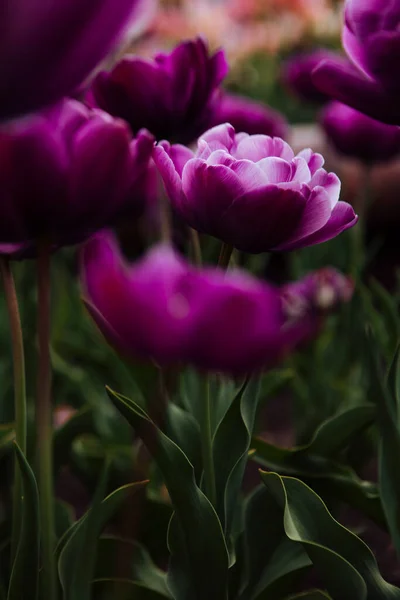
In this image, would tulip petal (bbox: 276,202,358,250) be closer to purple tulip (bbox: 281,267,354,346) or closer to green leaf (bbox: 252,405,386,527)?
green leaf (bbox: 252,405,386,527)

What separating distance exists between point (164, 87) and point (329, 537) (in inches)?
13.8

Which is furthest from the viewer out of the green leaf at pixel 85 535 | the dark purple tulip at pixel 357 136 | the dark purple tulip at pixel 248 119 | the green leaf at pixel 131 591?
the dark purple tulip at pixel 357 136

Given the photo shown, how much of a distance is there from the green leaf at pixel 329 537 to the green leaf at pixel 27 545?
166mm

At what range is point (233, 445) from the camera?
0.57 m

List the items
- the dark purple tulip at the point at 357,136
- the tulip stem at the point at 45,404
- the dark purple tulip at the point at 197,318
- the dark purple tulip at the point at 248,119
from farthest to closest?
the dark purple tulip at the point at 357,136 < the dark purple tulip at the point at 248,119 < the tulip stem at the point at 45,404 < the dark purple tulip at the point at 197,318

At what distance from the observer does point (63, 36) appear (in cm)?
29

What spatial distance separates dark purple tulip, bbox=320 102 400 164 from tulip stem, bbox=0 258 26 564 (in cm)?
79

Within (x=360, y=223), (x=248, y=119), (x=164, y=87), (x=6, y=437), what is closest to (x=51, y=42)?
(x=164, y=87)

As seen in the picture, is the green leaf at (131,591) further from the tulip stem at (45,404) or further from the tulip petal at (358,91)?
the tulip petal at (358,91)

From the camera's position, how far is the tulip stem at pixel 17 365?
44cm

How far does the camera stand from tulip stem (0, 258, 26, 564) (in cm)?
44

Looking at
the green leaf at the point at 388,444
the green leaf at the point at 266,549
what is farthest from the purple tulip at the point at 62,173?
the green leaf at the point at 266,549

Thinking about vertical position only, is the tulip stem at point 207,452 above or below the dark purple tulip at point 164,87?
below

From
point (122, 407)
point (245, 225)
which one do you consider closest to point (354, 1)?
point (245, 225)
